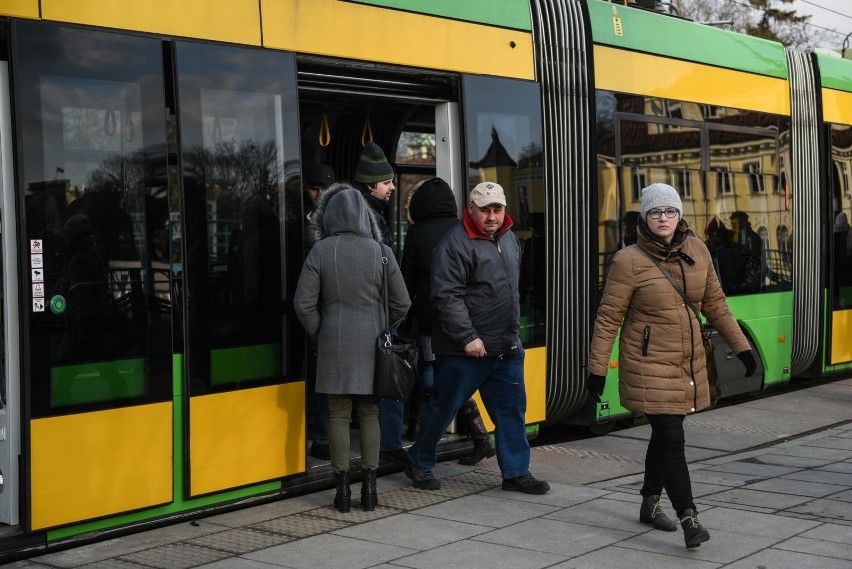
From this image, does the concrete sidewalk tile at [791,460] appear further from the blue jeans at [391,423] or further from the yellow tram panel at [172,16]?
the yellow tram panel at [172,16]

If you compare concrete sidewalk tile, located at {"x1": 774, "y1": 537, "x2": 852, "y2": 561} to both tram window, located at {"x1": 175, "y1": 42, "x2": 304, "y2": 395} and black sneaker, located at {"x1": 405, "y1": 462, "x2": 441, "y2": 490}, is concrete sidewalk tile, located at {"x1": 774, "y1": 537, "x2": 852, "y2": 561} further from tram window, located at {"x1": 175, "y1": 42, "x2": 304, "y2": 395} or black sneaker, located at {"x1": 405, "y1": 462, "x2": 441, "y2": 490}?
tram window, located at {"x1": 175, "y1": 42, "x2": 304, "y2": 395}

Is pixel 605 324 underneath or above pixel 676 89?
underneath

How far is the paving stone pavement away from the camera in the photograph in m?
5.80

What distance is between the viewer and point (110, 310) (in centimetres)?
591

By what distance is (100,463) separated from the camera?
19.4 ft

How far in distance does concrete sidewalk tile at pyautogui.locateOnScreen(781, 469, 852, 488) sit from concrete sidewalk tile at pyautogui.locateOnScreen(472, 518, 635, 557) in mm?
1922

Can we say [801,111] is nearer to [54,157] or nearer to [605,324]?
[605,324]

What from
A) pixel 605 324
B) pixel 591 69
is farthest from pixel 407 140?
pixel 605 324

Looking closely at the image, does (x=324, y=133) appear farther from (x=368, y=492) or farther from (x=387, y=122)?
(x=368, y=492)

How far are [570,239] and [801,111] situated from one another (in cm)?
405

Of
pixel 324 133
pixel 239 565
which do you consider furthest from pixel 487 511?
pixel 324 133

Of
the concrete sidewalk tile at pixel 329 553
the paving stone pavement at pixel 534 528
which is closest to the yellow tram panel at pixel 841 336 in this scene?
the paving stone pavement at pixel 534 528

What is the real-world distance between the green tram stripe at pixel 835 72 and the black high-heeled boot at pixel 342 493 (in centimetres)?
748

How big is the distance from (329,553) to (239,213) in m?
1.81
